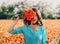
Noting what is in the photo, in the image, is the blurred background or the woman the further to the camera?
the blurred background

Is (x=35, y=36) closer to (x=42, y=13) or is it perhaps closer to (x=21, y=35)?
(x=21, y=35)

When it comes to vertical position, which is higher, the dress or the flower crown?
the flower crown

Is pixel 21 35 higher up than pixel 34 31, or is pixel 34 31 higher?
pixel 34 31

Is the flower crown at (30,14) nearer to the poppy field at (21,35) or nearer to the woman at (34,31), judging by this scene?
the woman at (34,31)

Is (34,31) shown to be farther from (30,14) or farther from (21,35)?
(21,35)

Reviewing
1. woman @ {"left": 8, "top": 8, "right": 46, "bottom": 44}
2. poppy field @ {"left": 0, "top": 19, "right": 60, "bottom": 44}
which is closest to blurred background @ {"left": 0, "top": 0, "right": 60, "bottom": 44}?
poppy field @ {"left": 0, "top": 19, "right": 60, "bottom": 44}

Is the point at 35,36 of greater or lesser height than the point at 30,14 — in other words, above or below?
below

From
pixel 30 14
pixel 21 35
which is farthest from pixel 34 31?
pixel 21 35

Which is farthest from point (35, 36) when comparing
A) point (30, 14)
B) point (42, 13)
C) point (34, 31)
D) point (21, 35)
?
point (42, 13)

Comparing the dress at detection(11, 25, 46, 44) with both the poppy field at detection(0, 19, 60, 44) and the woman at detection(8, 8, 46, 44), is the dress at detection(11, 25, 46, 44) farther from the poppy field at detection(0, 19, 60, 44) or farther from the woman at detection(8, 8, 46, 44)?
the poppy field at detection(0, 19, 60, 44)

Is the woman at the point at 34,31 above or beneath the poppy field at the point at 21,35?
above

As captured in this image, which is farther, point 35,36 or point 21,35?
point 21,35

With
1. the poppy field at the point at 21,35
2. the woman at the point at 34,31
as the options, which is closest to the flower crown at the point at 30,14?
the woman at the point at 34,31

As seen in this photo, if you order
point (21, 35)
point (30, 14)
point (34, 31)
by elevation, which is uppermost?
point (30, 14)
